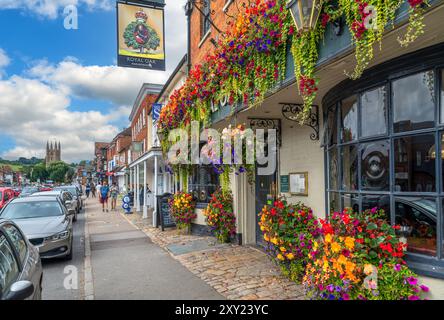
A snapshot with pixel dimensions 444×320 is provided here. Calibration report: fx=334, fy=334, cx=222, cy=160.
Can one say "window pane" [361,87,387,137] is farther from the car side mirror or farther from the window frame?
the car side mirror

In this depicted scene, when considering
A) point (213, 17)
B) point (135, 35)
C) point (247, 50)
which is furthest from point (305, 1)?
point (213, 17)

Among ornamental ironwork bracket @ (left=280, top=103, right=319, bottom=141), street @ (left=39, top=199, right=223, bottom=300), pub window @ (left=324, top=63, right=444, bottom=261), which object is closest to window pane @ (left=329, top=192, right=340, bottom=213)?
→ pub window @ (left=324, top=63, right=444, bottom=261)

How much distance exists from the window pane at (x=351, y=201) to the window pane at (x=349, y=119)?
2.51 feet

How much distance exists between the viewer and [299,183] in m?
6.55

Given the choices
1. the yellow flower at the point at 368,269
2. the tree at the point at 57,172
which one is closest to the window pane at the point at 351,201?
the yellow flower at the point at 368,269

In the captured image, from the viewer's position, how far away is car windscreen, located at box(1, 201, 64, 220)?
8.95 meters

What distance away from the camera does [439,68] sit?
3.27 meters

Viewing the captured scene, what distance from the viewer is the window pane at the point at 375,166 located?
388 cm

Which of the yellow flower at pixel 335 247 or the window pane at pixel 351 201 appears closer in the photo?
the yellow flower at pixel 335 247

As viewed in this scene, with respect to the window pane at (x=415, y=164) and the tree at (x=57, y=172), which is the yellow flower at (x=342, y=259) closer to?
the window pane at (x=415, y=164)

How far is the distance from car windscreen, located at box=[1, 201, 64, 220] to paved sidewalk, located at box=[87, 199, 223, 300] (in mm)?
1471

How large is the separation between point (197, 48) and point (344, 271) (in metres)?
9.97

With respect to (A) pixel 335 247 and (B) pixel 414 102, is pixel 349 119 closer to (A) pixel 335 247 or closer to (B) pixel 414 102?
(B) pixel 414 102
